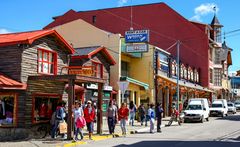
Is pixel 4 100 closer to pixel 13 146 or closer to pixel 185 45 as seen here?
pixel 13 146

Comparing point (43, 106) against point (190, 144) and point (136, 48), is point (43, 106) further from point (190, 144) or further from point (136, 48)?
point (136, 48)

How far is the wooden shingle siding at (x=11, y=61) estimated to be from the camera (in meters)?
18.8

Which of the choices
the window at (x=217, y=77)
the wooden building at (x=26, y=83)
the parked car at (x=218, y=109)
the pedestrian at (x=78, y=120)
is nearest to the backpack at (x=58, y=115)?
the pedestrian at (x=78, y=120)

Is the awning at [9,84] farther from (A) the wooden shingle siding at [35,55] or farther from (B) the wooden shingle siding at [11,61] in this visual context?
(A) the wooden shingle siding at [35,55]

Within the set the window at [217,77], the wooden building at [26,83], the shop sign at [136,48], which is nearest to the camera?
the wooden building at [26,83]

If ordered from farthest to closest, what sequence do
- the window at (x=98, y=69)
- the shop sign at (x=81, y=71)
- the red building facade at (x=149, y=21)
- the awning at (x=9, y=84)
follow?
1. the red building facade at (x=149, y=21)
2. the window at (x=98, y=69)
3. the shop sign at (x=81, y=71)
4. the awning at (x=9, y=84)

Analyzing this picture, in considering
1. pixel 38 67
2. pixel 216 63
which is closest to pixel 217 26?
pixel 216 63

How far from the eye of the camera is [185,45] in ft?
174

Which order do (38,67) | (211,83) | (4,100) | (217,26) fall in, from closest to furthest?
(4,100)
(38,67)
(211,83)
(217,26)

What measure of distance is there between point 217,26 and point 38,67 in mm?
52315

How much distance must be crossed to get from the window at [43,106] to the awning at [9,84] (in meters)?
1.40

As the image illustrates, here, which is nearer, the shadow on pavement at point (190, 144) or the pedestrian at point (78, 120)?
the shadow on pavement at point (190, 144)

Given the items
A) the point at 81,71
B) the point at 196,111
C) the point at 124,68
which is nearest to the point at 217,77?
the point at 124,68

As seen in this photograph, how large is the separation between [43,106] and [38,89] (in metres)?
1.09
